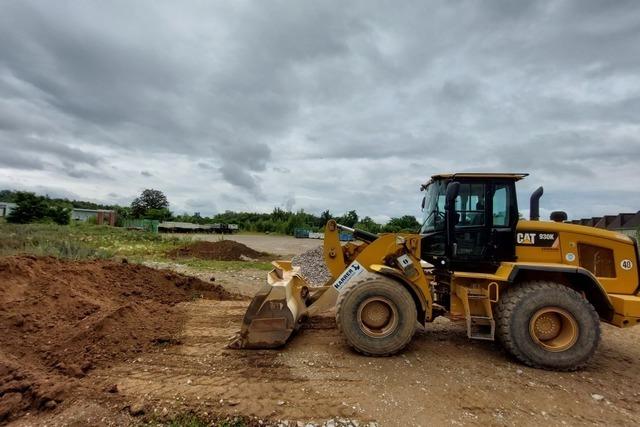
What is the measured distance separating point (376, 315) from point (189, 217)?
73.6 m

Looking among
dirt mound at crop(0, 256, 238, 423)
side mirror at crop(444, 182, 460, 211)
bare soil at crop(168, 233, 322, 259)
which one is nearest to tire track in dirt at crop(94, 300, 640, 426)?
dirt mound at crop(0, 256, 238, 423)

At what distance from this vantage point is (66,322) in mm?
6309

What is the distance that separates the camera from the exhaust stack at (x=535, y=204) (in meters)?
6.37

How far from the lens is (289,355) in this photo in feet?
18.1

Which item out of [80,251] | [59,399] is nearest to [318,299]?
[59,399]

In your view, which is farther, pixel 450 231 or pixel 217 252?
pixel 217 252

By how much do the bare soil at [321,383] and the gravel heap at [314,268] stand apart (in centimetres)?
760

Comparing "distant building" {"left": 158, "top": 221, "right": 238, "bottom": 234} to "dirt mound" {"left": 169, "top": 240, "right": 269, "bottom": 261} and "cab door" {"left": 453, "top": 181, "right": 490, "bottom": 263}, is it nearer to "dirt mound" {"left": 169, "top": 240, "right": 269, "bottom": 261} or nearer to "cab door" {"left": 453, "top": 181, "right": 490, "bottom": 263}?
"dirt mound" {"left": 169, "top": 240, "right": 269, "bottom": 261}

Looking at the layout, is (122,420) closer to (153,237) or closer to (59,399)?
(59,399)

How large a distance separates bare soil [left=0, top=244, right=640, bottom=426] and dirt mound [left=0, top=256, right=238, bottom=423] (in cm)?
4

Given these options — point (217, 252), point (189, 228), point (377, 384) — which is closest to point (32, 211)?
point (189, 228)

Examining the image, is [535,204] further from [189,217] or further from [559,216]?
[189,217]

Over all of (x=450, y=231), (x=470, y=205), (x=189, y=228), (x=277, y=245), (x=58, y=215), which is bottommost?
(x=277, y=245)

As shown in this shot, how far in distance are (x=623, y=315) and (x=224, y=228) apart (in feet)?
175
